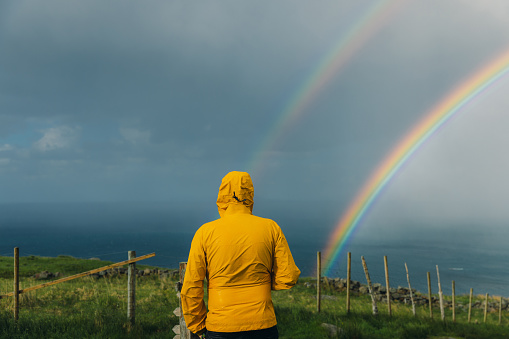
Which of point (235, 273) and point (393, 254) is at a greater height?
point (235, 273)

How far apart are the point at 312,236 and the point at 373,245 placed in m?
37.6

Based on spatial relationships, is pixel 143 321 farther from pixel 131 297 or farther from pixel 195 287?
pixel 195 287

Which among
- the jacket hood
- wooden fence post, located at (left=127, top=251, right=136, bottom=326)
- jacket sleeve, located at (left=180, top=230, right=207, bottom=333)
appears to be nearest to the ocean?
wooden fence post, located at (left=127, top=251, right=136, bottom=326)

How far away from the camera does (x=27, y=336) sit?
783cm

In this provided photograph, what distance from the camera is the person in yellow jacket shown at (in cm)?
342

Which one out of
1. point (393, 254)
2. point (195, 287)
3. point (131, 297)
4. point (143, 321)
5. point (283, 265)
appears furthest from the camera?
point (393, 254)

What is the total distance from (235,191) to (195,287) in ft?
3.31

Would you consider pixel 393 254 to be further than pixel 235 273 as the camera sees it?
Yes

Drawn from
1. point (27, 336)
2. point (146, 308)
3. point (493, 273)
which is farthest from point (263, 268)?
point (493, 273)

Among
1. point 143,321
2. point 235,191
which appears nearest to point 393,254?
point 143,321

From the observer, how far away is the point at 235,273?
3414 mm

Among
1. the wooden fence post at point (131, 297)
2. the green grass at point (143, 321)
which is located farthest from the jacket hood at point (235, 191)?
the wooden fence post at point (131, 297)

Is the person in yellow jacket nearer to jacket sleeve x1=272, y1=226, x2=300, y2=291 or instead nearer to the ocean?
jacket sleeve x1=272, y1=226, x2=300, y2=291

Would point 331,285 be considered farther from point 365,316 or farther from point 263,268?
point 263,268
